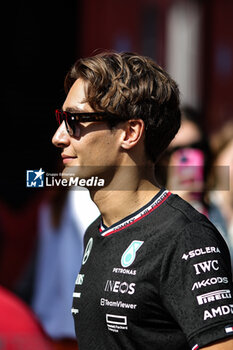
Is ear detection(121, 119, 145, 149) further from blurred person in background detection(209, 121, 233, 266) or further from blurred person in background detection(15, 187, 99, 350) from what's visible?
blurred person in background detection(15, 187, 99, 350)

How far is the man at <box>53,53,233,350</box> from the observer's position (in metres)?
2.23

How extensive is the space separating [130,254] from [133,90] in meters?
0.53

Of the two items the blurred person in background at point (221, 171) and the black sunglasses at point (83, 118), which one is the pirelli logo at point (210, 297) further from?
the blurred person in background at point (221, 171)

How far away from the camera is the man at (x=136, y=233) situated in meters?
2.23

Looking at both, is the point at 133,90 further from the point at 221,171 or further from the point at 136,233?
the point at 221,171

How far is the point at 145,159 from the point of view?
260 cm

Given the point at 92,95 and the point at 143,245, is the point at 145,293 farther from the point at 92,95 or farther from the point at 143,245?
the point at 92,95

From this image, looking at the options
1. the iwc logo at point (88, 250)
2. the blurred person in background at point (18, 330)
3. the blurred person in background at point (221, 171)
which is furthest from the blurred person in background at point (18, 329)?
the blurred person in background at point (221, 171)

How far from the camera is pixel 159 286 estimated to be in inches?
89.3

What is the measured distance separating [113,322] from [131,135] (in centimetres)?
61

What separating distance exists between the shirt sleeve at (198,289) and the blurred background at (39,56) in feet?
11.6

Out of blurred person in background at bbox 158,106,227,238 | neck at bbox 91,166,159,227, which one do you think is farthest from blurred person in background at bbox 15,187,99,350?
neck at bbox 91,166,159,227

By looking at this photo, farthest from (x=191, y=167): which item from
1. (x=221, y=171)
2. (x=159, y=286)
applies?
(x=159, y=286)

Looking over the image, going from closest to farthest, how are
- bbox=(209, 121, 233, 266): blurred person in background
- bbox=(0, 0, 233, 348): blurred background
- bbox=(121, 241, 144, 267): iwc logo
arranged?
bbox=(121, 241, 144, 267): iwc logo, bbox=(209, 121, 233, 266): blurred person in background, bbox=(0, 0, 233, 348): blurred background
